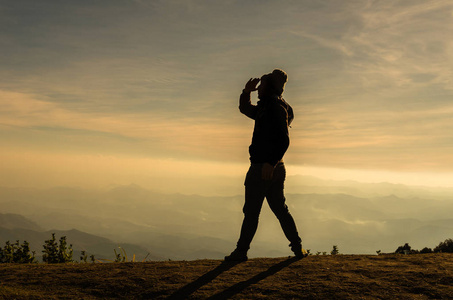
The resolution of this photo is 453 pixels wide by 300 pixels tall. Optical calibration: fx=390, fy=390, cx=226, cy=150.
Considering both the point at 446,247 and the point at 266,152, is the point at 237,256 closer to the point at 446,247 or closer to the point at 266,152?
the point at 266,152

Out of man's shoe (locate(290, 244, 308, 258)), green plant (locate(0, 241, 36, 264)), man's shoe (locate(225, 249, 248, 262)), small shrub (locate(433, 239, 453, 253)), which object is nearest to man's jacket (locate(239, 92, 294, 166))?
man's shoe (locate(225, 249, 248, 262))

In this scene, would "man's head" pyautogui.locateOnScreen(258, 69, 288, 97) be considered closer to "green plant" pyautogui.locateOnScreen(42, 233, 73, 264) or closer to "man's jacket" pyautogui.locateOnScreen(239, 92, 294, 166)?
"man's jacket" pyautogui.locateOnScreen(239, 92, 294, 166)

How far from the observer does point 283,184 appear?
7484 mm

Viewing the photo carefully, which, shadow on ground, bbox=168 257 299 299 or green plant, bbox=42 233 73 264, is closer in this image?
shadow on ground, bbox=168 257 299 299

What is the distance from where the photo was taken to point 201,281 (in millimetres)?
6094

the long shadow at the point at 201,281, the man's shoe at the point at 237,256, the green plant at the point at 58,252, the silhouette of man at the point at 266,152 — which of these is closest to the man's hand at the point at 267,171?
the silhouette of man at the point at 266,152

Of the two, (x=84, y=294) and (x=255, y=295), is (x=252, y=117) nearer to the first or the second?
(x=255, y=295)

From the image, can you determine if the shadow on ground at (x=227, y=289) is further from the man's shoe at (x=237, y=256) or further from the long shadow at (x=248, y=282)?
the man's shoe at (x=237, y=256)

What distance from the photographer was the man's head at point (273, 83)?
730 cm

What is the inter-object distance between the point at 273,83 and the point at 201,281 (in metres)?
3.76

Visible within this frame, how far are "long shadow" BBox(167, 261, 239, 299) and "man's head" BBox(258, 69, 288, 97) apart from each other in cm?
322

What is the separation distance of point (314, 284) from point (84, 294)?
11.1ft

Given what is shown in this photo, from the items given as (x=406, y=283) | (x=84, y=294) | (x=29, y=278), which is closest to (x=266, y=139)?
(x=406, y=283)

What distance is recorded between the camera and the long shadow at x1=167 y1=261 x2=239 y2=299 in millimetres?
5488
